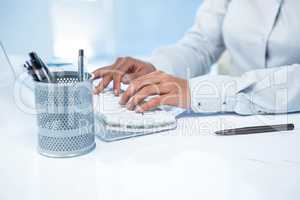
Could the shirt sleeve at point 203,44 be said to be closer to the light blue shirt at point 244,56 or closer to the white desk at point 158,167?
the light blue shirt at point 244,56

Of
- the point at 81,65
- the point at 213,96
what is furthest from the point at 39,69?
the point at 213,96

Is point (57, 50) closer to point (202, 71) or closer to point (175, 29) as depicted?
point (175, 29)

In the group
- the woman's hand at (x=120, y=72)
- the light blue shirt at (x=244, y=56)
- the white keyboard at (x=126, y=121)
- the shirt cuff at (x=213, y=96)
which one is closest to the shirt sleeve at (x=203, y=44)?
the light blue shirt at (x=244, y=56)

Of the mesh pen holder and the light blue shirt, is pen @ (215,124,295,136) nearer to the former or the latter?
the light blue shirt

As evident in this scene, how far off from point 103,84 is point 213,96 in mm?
241

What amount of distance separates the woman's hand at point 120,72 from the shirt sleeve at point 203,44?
254 millimetres

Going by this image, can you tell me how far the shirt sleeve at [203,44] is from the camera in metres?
1.29

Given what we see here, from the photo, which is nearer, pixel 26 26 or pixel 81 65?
pixel 81 65

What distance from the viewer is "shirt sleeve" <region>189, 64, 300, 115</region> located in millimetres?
819

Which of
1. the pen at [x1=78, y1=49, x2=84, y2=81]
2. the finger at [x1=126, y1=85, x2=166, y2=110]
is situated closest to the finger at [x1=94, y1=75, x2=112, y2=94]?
the finger at [x1=126, y1=85, x2=166, y2=110]

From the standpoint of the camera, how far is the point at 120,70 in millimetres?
938

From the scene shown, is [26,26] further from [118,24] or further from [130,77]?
[130,77]

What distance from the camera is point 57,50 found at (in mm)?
1881

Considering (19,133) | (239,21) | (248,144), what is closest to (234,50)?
(239,21)
